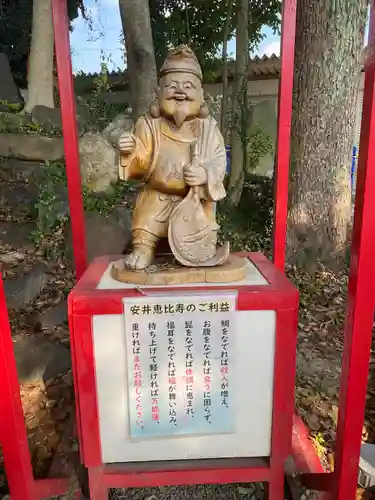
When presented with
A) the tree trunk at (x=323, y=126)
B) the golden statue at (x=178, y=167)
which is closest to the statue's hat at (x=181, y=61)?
the golden statue at (x=178, y=167)

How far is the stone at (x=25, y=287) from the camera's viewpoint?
11.1 ft

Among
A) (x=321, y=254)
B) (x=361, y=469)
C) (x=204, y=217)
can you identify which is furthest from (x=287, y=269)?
(x=204, y=217)

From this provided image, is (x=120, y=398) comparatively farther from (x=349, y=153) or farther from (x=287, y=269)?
(x=349, y=153)

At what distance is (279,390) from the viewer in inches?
55.2

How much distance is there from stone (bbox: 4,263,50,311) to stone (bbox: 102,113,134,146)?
1972 millimetres

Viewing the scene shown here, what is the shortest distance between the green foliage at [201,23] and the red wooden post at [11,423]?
502 cm

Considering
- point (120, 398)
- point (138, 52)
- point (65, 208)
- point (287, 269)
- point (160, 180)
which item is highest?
point (138, 52)

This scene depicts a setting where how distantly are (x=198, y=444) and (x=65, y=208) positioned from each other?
3.48 meters

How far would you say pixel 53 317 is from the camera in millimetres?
3182

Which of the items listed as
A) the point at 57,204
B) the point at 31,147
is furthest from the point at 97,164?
the point at 31,147

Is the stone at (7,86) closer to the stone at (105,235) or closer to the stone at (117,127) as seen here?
the stone at (117,127)

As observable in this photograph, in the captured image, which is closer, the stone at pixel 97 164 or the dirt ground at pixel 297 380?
the dirt ground at pixel 297 380

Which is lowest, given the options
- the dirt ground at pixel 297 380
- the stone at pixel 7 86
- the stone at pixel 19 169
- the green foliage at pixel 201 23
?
the dirt ground at pixel 297 380

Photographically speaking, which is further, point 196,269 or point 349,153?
point 349,153
